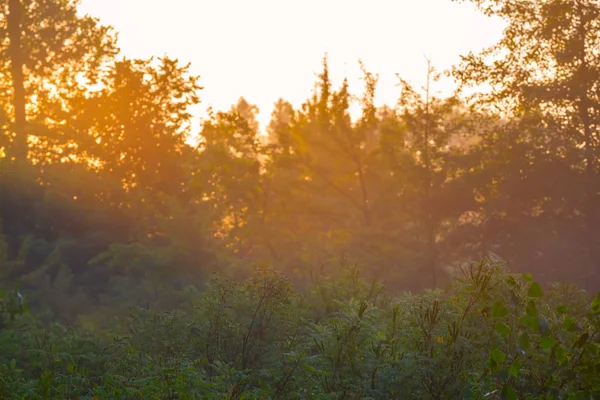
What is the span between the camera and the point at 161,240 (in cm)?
2097

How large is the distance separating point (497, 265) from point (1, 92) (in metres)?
28.2

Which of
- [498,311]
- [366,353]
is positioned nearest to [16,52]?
[366,353]

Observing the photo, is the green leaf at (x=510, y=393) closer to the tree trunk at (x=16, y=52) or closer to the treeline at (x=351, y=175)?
the treeline at (x=351, y=175)

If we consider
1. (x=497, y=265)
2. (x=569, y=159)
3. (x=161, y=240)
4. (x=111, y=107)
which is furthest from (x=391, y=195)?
(x=497, y=265)

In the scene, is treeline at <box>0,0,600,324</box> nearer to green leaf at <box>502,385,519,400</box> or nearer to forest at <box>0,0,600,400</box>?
forest at <box>0,0,600,400</box>

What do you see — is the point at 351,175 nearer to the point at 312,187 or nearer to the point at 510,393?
the point at 312,187

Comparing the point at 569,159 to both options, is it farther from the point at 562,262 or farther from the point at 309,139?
the point at 309,139

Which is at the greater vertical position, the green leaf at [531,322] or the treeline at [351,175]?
the treeline at [351,175]

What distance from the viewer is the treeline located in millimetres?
20781

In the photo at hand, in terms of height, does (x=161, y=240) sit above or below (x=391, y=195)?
below

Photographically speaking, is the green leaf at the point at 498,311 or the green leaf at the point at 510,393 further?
the green leaf at the point at 498,311

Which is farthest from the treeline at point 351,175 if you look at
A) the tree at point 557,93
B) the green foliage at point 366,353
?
the green foliage at point 366,353

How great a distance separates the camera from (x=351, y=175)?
2452 cm

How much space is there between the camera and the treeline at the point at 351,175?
20781 millimetres
